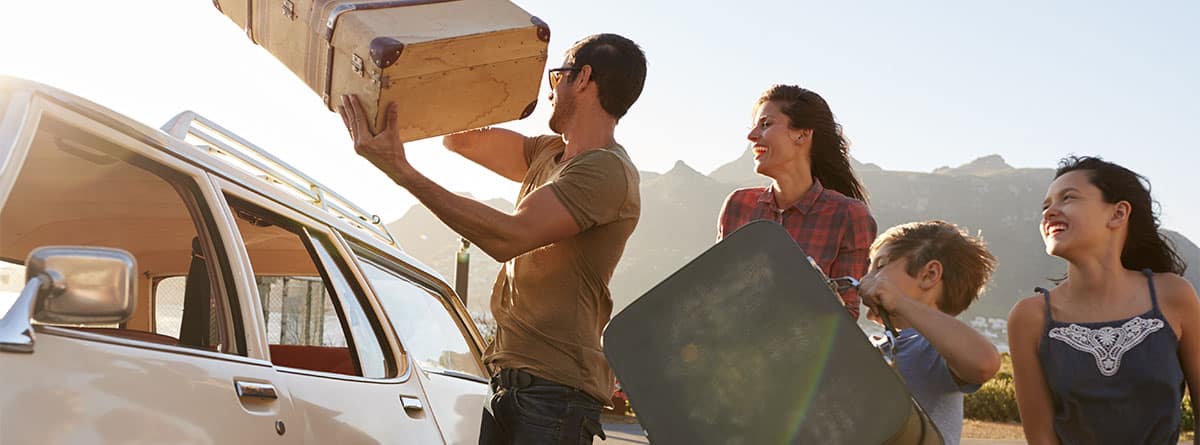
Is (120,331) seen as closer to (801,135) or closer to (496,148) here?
(496,148)

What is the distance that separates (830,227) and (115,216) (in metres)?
2.41

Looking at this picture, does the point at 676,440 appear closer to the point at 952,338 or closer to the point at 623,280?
the point at 952,338

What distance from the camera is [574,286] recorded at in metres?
3.37

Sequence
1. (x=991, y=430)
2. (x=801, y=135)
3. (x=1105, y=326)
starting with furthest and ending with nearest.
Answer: (x=991, y=430) → (x=801, y=135) → (x=1105, y=326)

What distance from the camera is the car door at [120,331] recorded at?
2279 mm

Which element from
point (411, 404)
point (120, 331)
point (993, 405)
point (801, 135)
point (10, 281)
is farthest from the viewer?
point (993, 405)

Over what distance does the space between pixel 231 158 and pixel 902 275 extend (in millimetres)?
1872

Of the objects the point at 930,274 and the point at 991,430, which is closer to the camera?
the point at 930,274

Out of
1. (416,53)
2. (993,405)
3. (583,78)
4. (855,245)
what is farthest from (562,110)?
(993,405)

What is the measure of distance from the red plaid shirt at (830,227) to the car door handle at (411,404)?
1178 mm

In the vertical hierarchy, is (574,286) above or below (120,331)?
above

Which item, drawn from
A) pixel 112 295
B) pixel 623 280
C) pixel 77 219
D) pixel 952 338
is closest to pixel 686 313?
pixel 952 338

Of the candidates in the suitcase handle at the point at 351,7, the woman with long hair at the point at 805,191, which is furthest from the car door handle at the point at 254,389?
the woman with long hair at the point at 805,191

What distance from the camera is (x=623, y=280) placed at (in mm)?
194750
